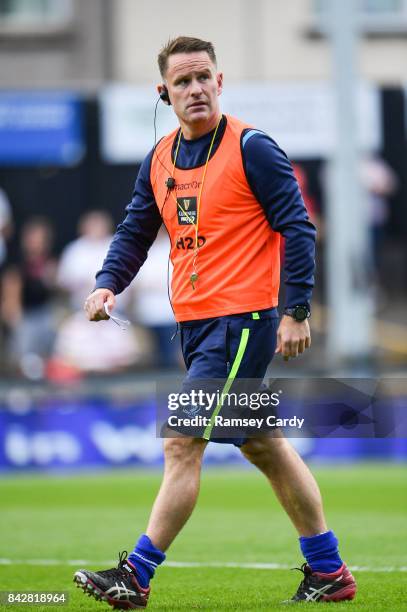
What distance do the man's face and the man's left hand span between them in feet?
3.17

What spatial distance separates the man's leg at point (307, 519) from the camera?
247 inches

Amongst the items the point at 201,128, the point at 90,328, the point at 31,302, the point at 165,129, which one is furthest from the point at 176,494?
the point at 165,129

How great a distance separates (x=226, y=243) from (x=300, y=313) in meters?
0.48

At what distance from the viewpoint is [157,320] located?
56.9ft

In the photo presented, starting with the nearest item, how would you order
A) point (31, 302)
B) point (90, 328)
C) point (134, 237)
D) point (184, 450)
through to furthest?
point (184, 450), point (134, 237), point (90, 328), point (31, 302)

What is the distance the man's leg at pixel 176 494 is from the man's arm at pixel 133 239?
0.83 metres

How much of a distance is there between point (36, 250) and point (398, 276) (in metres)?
5.52

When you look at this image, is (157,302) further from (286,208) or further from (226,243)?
(286,208)

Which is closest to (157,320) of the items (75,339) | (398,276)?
(75,339)

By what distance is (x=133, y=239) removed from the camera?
666cm

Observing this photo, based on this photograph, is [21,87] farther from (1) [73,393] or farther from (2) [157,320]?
(1) [73,393]

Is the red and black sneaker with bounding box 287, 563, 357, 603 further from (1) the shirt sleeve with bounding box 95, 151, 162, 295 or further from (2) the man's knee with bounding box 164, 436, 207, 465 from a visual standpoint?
(1) the shirt sleeve with bounding box 95, 151, 162, 295

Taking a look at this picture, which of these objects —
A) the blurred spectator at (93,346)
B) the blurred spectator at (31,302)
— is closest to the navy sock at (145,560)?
the blurred spectator at (31,302)

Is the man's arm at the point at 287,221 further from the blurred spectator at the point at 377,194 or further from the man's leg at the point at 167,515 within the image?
the blurred spectator at the point at 377,194
